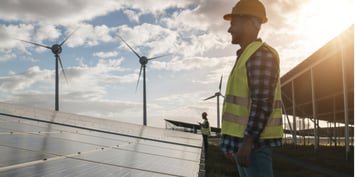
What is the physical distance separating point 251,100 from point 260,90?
0.13m

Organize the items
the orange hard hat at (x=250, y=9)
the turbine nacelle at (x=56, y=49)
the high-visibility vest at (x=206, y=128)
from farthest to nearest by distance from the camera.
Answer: the turbine nacelle at (x=56, y=49)
the high-visibility vest at (x=206, y=128)
the orange hard hat at (x=250, y=9)

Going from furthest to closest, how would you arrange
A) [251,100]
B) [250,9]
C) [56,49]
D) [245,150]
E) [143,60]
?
1. [143,60]
2. [56,49]
3. [250,9]
4. [251,100]
5. [245,150]

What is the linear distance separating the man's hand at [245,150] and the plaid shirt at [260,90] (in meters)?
0.04

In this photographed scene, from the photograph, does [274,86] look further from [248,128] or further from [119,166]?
[119,166]

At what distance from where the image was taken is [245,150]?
3176mm

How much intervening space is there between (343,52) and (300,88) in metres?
15.4

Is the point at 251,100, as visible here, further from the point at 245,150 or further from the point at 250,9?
the point at 250,9

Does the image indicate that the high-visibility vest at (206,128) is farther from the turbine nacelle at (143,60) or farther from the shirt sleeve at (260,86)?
the turbine nacelle at (143,60)

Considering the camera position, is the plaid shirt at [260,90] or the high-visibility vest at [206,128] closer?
the plaid shirt at [260,90]

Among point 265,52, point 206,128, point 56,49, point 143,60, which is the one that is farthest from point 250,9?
point 143,60

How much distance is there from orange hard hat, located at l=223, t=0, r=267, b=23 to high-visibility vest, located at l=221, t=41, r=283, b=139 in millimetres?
278

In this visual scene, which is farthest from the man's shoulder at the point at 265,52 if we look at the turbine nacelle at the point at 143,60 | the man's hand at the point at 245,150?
the turbine nacelle at the point at 143,60

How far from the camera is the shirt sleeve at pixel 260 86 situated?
127 inches

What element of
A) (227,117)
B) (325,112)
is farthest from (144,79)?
(227,117)
